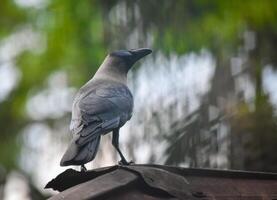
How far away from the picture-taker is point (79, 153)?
10.1ft

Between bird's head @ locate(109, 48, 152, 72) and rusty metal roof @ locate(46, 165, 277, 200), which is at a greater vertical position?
bird's head @ locate(109, 48, 152, 72)

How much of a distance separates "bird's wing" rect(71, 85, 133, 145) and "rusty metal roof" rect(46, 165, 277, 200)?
0.83 feet

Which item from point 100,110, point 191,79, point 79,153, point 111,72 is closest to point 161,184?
point 79,153

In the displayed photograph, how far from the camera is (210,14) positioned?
6152mm

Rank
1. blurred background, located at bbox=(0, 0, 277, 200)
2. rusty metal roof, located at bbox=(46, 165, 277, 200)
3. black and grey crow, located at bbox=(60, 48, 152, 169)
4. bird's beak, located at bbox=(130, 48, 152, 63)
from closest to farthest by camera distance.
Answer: rusty metal roof, located at bbox=(46, 165, 277, 200) → black and grey crow, located at bbox=(60, 48, 152, 169) → bird's beak, located at bbox=(130, 48, 152, 63) → blurred background, located at bbox=(0, 0, 277, 200)

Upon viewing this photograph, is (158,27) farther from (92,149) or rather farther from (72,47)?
(72,47)

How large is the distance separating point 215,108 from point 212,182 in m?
1.92

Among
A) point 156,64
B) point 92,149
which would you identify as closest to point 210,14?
point 156,64

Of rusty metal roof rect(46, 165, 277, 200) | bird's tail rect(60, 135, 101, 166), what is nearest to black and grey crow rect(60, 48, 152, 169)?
bird's tail rect(60, 135, 101, 166)

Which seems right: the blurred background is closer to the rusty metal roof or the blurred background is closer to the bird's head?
the bird's head

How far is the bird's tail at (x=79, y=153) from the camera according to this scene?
9.79 ft

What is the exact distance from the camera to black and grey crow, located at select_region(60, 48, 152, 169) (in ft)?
10.2

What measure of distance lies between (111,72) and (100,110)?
0.54 m

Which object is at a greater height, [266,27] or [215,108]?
[266,27]
